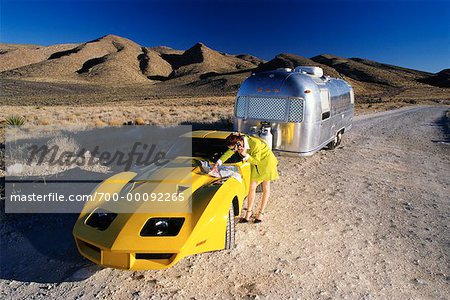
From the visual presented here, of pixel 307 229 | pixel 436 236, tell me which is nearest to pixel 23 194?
pixel 307 229

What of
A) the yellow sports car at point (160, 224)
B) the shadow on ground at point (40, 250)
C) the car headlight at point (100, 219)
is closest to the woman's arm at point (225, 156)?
the yellow sports car at point (160, 224)

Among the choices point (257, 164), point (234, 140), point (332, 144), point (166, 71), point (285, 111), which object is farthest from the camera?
point (166, 71)

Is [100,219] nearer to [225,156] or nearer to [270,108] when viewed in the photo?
[225,156]

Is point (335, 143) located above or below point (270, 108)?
below

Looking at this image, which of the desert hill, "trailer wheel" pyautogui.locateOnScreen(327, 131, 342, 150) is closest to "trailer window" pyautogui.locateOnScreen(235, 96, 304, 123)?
"trailer wheel" pyautogui.locateOnScreen(327, 131, 342, 150)

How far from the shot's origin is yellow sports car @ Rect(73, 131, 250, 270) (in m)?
3.75

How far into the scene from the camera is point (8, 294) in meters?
3.89

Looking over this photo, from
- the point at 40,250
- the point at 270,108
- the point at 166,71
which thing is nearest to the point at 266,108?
the point at 270,108

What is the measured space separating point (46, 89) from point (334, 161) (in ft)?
255

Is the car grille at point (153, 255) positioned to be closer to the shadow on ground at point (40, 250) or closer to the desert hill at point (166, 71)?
the shadow on ground at point (40, 250)

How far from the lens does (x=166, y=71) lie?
150750mm

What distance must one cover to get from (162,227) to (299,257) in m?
2.04

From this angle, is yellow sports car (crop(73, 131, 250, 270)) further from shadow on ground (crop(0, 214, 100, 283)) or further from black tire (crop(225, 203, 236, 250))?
shadow on ground (crop(0, 214, 100, 283))

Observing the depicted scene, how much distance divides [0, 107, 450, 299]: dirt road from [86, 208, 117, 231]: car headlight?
643 mm
